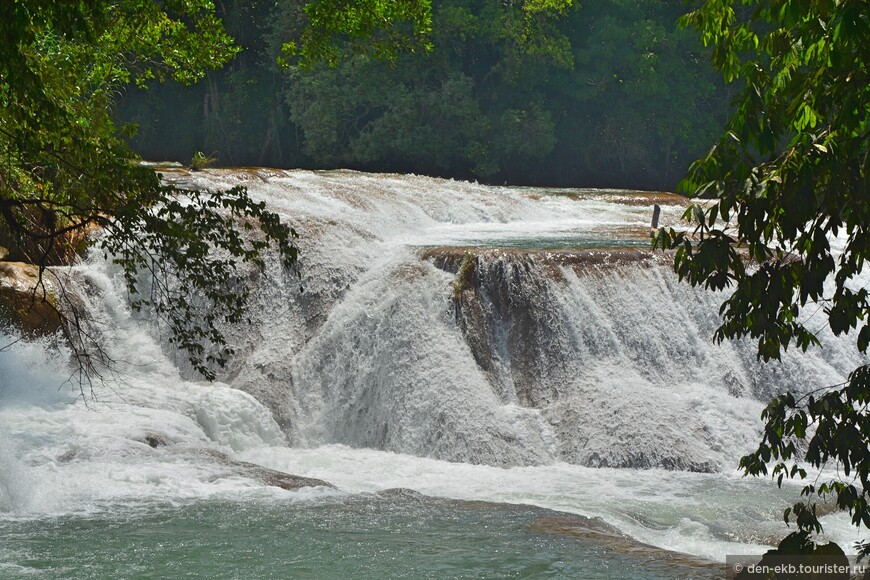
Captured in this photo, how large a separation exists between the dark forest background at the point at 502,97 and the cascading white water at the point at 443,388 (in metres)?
16.4

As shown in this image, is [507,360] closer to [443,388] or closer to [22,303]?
[443,388]

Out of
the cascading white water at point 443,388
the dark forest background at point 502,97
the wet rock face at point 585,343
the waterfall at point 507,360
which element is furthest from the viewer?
the dark forest background at point 502,97

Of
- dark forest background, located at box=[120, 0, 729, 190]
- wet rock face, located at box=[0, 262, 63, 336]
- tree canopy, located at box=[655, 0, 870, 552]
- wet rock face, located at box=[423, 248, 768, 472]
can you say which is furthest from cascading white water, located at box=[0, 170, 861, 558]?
dark forest background, located at box=[120, 0, 729, 190]

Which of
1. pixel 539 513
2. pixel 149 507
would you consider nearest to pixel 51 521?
pixel 149 507

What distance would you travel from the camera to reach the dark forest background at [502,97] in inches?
1186

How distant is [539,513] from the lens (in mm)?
8289

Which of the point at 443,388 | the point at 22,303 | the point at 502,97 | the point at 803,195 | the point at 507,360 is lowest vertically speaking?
the point at 443,388

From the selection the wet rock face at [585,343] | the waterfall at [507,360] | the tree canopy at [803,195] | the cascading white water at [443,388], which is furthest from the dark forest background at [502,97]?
the tree canopy at [803,195]

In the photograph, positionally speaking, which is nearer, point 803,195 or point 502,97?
point 803,195

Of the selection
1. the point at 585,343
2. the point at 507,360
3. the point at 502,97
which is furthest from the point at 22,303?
the point at 502,97

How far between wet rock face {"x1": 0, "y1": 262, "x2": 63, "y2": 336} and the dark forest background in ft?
60.0

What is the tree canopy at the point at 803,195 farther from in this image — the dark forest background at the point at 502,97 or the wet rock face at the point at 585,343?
the dark forest background at the point at 502,97

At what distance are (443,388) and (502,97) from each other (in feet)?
70.2

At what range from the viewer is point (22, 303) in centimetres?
1123
